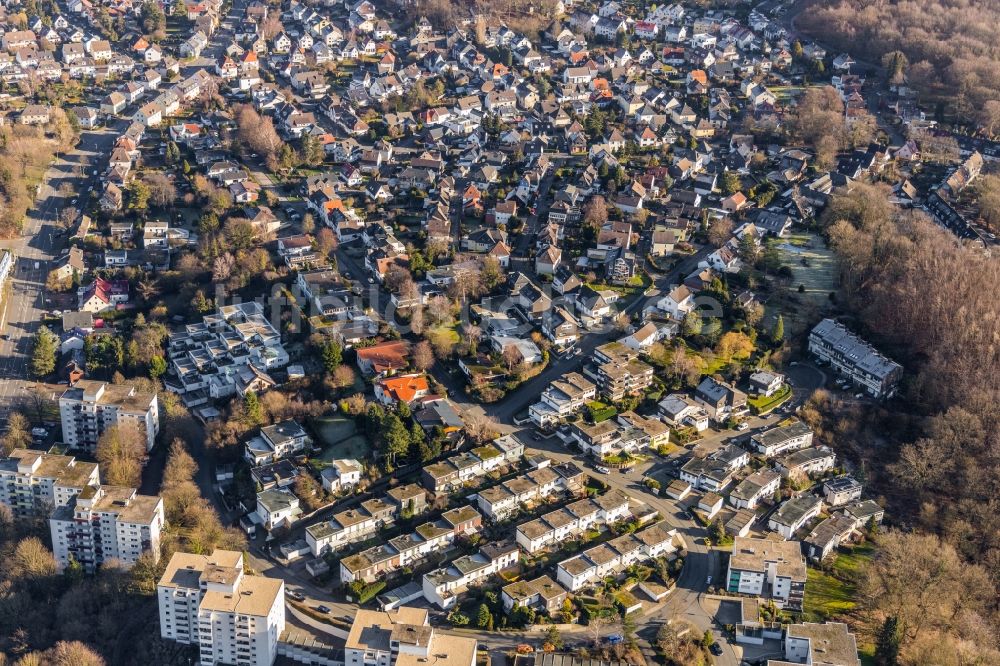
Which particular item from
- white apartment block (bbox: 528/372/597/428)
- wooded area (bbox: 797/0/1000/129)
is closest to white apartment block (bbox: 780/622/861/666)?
white apartment block (bbox: 528/372/597/428)

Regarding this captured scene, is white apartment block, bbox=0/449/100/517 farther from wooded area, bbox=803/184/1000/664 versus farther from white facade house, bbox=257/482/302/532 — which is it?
wooded area, bbox=803/184/1000/664

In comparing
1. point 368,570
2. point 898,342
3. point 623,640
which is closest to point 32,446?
point 368,570

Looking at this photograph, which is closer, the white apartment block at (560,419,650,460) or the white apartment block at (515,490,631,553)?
the white apartment block at (515,490,631,553)

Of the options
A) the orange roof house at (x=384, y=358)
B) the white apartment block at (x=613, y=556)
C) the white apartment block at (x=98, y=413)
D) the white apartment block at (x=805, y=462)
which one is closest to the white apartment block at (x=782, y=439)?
the white apartment block at (x=805, y=462)

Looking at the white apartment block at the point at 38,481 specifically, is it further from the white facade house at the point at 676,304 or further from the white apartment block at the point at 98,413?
the white facade house at the point at 676,304

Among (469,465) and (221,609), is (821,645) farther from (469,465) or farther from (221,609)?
(221,609)

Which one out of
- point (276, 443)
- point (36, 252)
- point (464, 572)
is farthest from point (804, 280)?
point (36, 252)
